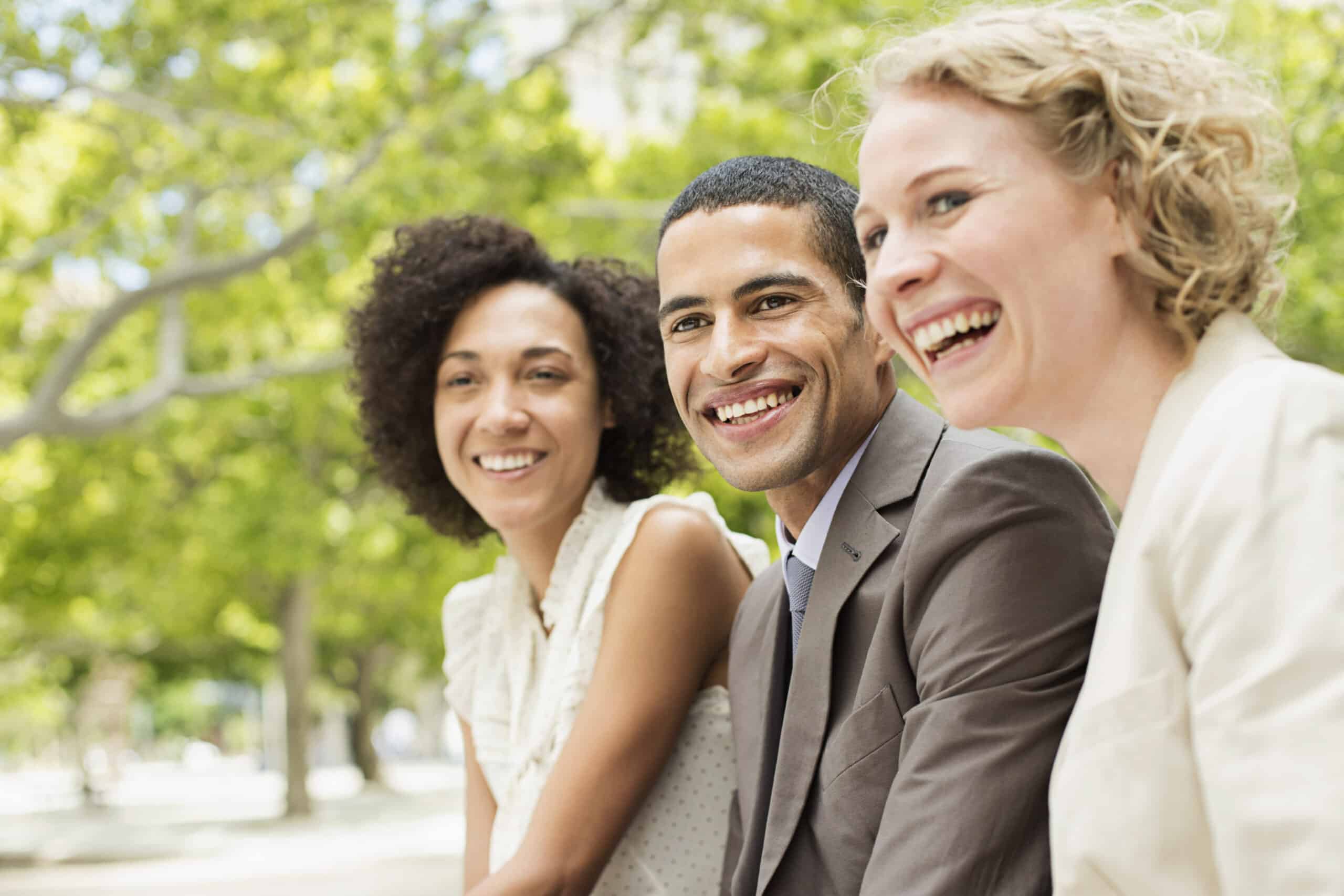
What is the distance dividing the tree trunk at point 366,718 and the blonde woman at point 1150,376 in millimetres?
36278

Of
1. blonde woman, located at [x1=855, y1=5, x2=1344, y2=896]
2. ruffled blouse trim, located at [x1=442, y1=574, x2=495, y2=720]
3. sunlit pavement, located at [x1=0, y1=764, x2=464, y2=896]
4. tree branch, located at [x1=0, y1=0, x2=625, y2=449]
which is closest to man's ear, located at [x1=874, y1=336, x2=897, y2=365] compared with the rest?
blonde woman, located at [x1=855, y1=5, x2=1344, y2=896]

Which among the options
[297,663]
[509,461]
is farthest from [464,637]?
[297,663]

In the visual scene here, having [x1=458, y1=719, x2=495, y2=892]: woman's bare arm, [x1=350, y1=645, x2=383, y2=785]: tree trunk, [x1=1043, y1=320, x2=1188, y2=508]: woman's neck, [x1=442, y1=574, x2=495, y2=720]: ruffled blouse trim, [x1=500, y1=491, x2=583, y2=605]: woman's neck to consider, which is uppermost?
[x1=1043, y1=320, x2=1188, y2=508]: woman's neck

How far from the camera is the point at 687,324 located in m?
2.67

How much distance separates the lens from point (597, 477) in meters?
3.89

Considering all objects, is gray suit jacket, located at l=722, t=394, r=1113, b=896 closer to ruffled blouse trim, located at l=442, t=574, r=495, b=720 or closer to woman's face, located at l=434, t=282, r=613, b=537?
woman's face, located at l=434, t=282, r=613, b=537

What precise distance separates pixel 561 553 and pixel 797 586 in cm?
109

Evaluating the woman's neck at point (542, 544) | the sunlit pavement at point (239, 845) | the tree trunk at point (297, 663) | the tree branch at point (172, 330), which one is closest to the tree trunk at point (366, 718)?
the sunlit pavement at point (239, 845)

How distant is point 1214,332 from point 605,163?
1515 cm

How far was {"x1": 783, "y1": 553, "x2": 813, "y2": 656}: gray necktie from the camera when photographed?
266 cm

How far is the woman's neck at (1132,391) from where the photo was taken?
1.66 m

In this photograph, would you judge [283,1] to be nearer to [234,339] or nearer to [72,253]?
[72,253]

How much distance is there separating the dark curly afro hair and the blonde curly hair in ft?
7.00

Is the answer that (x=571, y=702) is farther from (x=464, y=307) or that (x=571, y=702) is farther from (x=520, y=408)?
(x=464, y=307)
